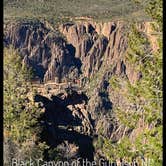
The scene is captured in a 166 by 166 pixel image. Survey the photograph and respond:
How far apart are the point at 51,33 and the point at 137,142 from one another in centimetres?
12165

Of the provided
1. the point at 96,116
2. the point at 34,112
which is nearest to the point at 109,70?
the point at 96,116

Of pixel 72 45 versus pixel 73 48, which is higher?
pixel 72 45

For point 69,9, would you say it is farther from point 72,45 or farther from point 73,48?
point 73,48

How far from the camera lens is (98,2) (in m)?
149

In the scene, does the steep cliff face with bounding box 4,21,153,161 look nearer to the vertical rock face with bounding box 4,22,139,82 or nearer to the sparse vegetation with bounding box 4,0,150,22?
the vertical rock face with bounding box 4,22,139,82

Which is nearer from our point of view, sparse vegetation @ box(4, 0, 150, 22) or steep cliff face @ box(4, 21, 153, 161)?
steep cliff face @ box(4, 21, 153, 161)

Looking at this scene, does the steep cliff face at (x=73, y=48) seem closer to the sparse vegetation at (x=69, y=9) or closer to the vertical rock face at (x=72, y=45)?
the vertical rock face at (x=72, y=45)

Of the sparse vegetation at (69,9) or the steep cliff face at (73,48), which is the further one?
the sparse vegetation at (69,9)

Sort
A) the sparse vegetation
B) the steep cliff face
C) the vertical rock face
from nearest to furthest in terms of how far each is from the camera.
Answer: the steep cliff face → the vertical rock face → the sparse vegetation

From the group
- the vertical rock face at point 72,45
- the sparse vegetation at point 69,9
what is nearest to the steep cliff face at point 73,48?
the vertical rock face at point 72,45

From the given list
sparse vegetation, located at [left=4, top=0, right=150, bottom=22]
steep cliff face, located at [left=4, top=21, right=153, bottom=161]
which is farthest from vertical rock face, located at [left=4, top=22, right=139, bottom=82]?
sparse vegetation, located at [left=4, top=0, right=150, bottom=22]

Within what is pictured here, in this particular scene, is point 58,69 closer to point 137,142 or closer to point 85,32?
point 85,32

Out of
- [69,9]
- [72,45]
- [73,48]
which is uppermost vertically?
[69,9]

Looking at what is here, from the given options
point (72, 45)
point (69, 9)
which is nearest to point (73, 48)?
point (72, 45)
